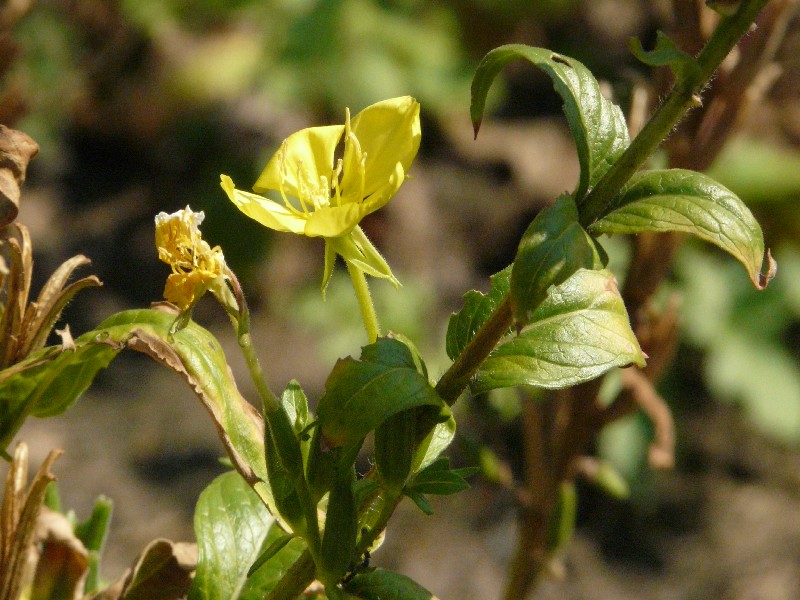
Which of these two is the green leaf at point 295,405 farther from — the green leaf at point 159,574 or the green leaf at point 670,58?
the green leaf at point 670,58

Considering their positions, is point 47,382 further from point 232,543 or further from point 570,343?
point 570,343

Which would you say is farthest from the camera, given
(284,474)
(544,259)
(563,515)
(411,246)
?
(411,246)

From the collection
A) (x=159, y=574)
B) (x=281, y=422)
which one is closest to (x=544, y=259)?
(x=281, y=422)

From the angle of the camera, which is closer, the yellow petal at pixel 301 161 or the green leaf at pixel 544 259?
the green leaf at pixel 544 259

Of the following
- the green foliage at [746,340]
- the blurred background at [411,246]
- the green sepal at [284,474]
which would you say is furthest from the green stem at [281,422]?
the green foliage at [746,340]

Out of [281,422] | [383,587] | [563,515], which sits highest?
[281,422]

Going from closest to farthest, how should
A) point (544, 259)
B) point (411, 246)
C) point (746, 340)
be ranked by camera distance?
point (544, 259) < point (746, 340) < point (411, 246)

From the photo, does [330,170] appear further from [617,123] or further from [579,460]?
[579,460]
